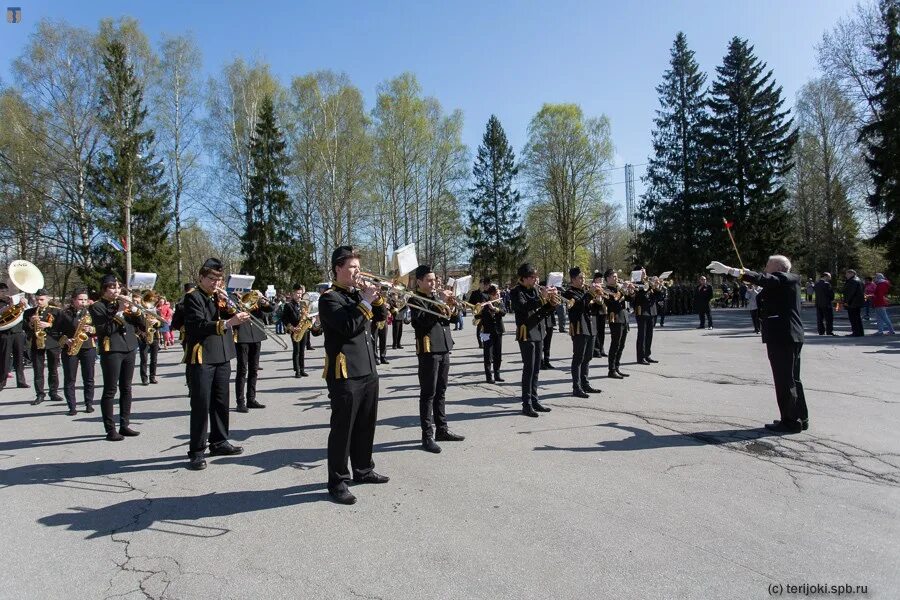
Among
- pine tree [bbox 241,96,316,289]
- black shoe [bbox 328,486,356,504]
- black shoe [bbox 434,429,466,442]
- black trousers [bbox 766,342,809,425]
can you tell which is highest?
pine tree [bbox 241,96,316,289]

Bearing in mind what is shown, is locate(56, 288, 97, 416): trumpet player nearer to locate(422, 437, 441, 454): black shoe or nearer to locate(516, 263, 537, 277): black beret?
locate(422, 437, 441, 454): black shoe

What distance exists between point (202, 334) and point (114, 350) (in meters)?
2.00

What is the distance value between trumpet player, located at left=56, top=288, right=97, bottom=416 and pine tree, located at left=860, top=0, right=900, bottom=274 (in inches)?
1240

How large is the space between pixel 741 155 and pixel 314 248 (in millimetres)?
30924

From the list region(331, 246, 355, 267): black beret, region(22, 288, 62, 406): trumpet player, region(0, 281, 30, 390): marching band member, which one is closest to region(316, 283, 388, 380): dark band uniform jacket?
region(331, 246, 355, 267): black beret

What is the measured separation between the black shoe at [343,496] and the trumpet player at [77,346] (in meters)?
5.67

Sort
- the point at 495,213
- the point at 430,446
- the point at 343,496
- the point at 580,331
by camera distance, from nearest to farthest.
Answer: the point at 343,496, the point at 430,446, the point at 580,331, the point at 495,213

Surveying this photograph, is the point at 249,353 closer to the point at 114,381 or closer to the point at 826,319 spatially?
the point at 114,381

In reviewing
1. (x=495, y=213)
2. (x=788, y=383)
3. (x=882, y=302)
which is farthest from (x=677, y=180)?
(x=788, y=383)

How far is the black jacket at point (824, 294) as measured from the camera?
648 inches

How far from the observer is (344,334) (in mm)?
4516

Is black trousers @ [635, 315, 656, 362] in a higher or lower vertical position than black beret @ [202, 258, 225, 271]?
lower

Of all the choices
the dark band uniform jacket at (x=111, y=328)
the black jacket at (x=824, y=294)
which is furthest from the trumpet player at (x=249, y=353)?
the black jacket at (x=824, y=294)

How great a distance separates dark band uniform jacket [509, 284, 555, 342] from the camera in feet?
24.7
